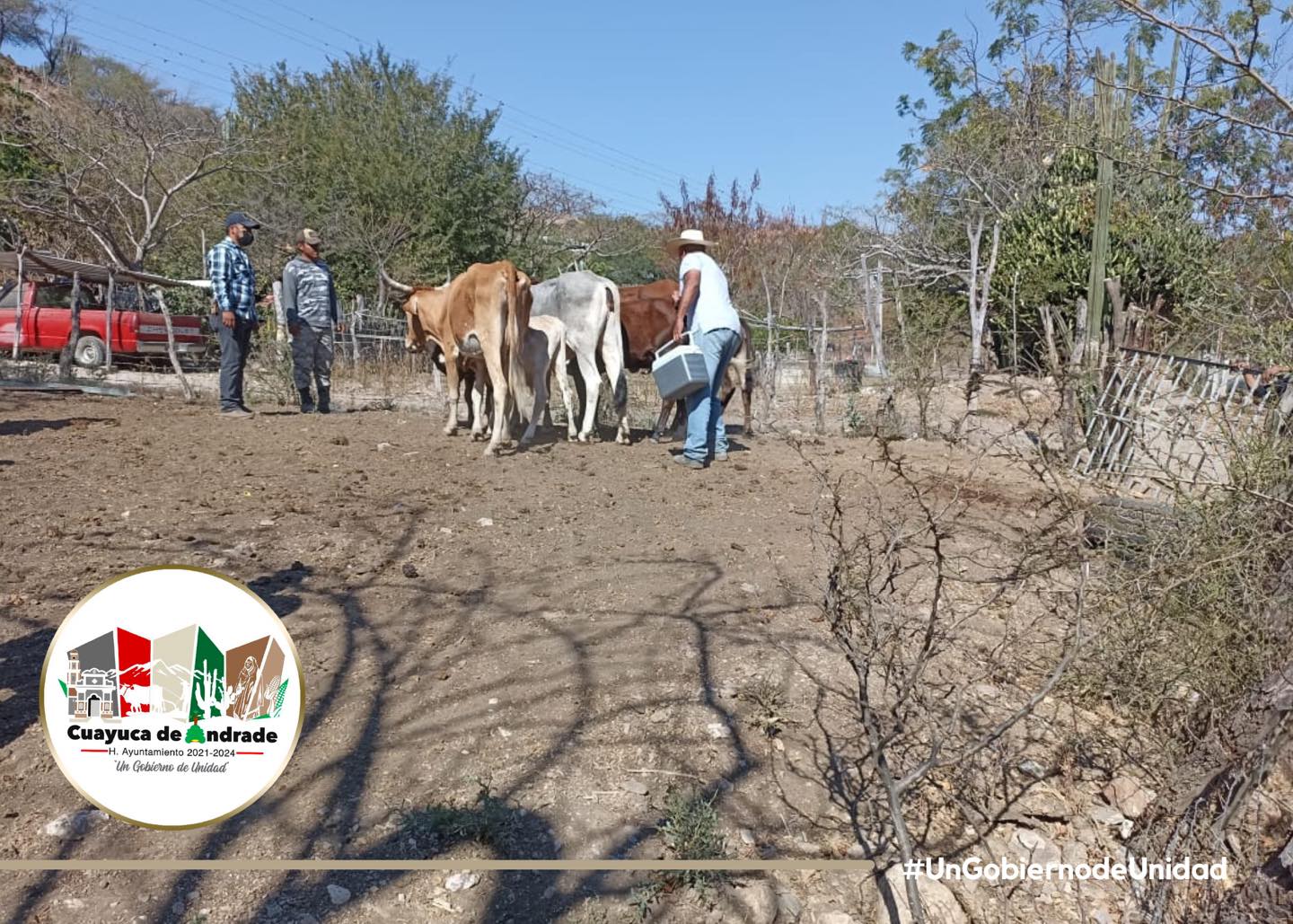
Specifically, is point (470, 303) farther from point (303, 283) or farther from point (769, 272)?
point (769, 272)

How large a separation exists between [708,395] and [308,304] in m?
3.81

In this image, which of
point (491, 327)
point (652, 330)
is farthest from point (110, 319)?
point (652, 330)

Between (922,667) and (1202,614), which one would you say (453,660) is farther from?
(1202,614)

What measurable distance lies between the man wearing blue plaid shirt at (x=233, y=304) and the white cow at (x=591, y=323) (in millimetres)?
2454

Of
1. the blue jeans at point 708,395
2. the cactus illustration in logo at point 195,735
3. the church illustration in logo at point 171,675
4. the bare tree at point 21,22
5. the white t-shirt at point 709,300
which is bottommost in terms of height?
the cactus illustration in logo at point 195,735

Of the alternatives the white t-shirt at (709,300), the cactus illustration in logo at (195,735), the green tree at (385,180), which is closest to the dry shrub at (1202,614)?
the cactus illustration in logo at (195,735)

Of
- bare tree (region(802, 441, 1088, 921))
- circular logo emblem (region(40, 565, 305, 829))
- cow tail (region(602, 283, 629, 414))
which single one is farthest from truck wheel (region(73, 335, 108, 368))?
circular logo emblem (region(40, 565, 305, 829))

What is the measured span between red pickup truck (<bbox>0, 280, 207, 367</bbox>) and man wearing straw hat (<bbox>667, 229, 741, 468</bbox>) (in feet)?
32.6

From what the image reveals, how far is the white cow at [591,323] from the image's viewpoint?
8094mm

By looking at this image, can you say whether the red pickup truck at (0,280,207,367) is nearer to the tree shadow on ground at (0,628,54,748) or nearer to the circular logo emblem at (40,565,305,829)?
the tree shadow on ground at (0,628,54,748)

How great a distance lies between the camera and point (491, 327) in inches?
262

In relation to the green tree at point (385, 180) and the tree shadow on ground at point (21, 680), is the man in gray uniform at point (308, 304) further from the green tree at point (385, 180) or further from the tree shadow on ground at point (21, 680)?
the green tree at point (385, 180)

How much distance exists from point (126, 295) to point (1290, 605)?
1619cm

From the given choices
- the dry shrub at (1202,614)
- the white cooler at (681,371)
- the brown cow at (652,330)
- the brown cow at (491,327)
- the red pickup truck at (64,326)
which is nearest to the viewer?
the dry shrub at (1202,614)
